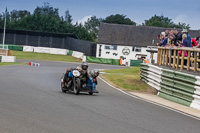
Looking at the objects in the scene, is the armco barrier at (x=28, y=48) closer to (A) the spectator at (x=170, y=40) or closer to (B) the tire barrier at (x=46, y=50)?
(B) the tire barrier at (x=46, y=50)

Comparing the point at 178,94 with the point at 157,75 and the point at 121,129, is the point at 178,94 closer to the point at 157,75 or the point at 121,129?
the point at 157,75

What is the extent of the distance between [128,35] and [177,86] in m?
62.4

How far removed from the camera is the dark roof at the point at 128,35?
7787cm

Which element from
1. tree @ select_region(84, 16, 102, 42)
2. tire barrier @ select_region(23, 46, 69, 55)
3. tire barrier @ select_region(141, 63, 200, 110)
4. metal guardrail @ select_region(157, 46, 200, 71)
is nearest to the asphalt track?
tire barrier @ select_region(141, 63, 200, 110)

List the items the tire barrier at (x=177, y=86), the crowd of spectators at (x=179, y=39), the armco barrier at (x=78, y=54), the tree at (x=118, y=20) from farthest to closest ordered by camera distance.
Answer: the tree at (x=118, y=20), the armco barrier at (x=78, y=54), the crowd of spectators at (x=179, y=39), the tire barrier at (x=177, y=86)

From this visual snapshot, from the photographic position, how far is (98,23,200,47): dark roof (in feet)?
255

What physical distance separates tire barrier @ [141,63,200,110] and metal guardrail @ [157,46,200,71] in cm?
69

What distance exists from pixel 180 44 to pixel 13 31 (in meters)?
63.1

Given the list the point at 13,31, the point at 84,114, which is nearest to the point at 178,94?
the point at 84,114

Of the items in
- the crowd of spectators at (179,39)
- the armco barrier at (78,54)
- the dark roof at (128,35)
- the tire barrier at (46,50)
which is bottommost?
the armco barrier at (78,54)

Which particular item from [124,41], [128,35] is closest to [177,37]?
[124,41]

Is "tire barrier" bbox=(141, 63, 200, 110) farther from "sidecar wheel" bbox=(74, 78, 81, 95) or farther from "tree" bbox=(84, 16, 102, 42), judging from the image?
"tree" bbox=(84, 16, 102, 42)

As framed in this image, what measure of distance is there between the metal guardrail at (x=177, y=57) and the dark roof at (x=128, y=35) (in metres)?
54.0

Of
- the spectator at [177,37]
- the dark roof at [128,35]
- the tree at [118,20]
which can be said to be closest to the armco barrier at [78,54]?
the dark roof at [128,35]
